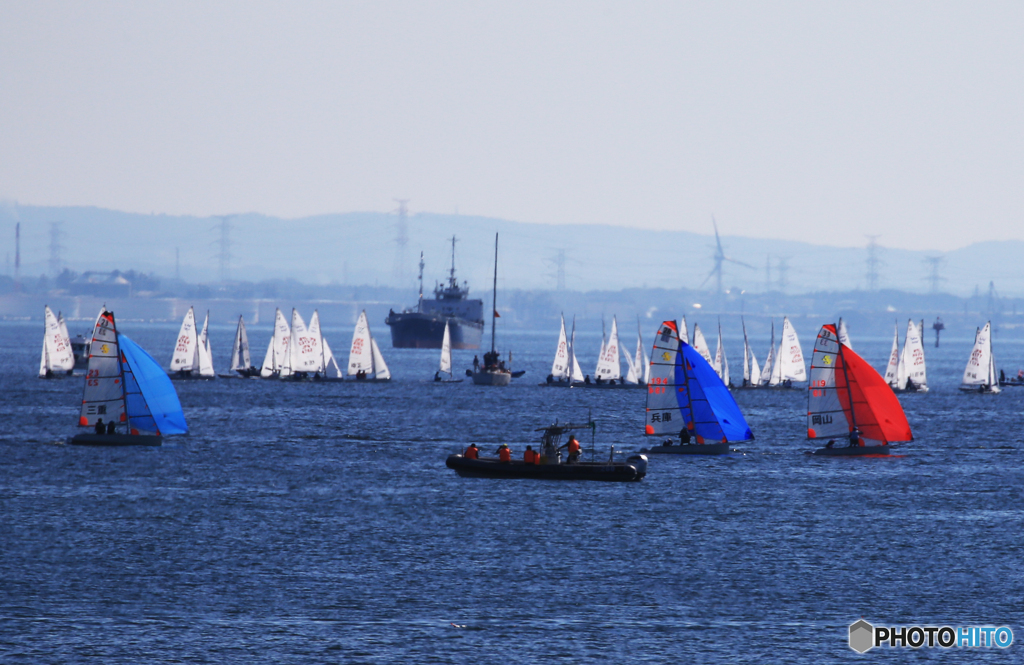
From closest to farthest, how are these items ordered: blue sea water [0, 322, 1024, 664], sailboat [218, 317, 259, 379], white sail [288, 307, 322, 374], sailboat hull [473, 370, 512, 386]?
blue sea water [0, 322, 1024, 664]
white sail [288, 307, 322, 374]
sailboat [218, 317, 259, 379]
sailboat hull [473, 370, 512, 386]

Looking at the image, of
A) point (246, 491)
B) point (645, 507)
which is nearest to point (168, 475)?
point (246, 491)

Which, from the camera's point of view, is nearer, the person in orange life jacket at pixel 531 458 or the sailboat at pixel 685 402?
the person in orange life jacket at pixel 531 458

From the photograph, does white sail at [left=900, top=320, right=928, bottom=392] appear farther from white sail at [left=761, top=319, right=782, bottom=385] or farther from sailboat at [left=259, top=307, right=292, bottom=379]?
sailboat at [left=259, top=307, right=292, bottom=379]

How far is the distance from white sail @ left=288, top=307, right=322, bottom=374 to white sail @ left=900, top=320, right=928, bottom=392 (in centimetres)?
5981

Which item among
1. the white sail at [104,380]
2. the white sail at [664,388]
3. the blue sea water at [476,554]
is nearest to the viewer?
the blue sea water at [476,554]

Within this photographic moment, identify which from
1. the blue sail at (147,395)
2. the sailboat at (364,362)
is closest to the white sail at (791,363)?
the sailboat at (364,362)

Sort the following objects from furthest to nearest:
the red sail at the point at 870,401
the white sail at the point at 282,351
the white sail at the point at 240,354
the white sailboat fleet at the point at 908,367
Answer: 1. the white sail at the point at 240,354
2. the white sail at the point at 282,351
3. the white sailboat fleet at the point at 908,367
4. the red sail at the point at 870,401

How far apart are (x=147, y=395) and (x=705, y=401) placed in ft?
94.7

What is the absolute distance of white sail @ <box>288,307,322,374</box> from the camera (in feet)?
461

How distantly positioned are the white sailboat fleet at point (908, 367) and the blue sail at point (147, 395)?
84.1 m

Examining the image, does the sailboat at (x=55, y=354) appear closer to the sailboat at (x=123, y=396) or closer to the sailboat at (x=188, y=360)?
the sailboat at (x=188, y=360)

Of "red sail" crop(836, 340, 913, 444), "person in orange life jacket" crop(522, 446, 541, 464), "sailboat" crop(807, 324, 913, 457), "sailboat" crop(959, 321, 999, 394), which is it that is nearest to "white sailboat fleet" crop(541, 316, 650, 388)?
"sailboat" crop(959, 321, 999, 394)

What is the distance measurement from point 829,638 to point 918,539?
49.7ft

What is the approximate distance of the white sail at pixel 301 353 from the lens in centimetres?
14062
